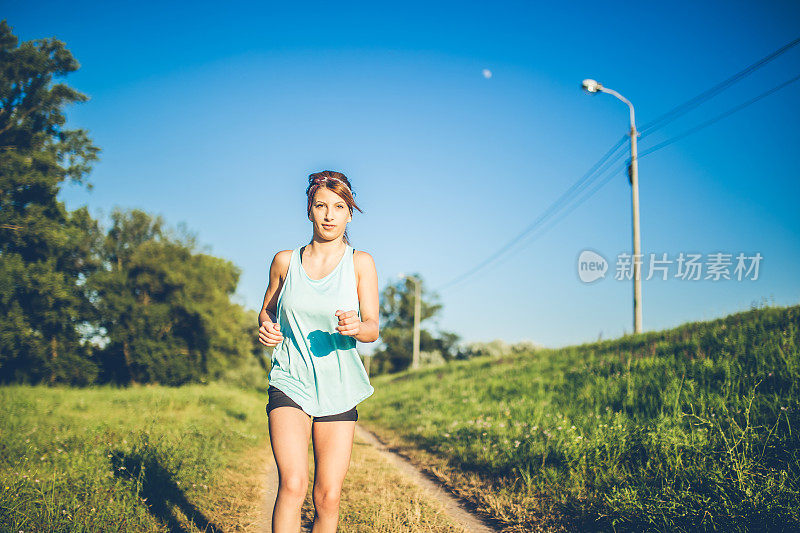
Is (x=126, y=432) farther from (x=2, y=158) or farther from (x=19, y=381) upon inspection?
(x=19, y=381)

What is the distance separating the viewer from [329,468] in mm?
2322

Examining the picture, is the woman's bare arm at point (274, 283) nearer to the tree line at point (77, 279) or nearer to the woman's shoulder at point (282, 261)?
the woman's shoulder at point (282, 261)

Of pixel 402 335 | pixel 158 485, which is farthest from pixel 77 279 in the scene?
pixel 402 335

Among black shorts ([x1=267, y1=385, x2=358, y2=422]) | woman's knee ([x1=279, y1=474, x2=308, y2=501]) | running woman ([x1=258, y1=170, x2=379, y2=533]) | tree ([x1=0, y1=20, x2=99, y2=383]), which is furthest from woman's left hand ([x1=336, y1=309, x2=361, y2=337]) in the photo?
tree ([x1=0, y1=20, x2=99, y2=383])

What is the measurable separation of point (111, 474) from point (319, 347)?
2982 millimetres

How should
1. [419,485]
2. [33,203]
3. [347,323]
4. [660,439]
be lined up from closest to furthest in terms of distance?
1. [347,323]
2. [660,439]
3. [419,485]
4. [33,203]

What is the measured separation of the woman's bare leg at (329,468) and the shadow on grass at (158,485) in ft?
5.72

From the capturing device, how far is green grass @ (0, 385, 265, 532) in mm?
3295

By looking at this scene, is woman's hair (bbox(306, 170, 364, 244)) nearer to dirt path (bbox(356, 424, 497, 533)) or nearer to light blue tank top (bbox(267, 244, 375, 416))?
light blue tank top (bbox(267, 244, 375, 416))

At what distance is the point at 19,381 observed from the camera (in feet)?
73.4

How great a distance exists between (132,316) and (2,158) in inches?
433

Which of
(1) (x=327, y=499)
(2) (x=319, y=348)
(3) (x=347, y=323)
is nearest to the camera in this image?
(3) (x=347, y=323)

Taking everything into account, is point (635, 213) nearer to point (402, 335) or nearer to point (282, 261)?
point (282, 261)

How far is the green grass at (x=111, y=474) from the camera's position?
3295mm
